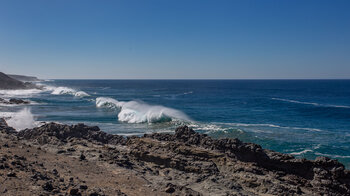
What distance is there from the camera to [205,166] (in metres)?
11.6

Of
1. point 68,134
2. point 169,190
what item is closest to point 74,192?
point 169,190

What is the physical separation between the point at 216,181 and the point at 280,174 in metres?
3.04

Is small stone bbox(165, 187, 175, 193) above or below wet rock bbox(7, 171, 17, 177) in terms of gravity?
below

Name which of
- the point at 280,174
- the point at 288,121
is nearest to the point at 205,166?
the point at 280,174

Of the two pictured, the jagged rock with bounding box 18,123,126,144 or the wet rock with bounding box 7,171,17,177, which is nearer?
the wet rock with bounding box 7,171,17,177

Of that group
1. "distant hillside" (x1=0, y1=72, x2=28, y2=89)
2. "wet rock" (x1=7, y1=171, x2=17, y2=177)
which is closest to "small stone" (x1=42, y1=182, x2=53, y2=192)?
"wet rock" (x1=7, y1=171, x2=17, y2=177)

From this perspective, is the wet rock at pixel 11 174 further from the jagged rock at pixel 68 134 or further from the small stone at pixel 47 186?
the jagged rock at pixel 68 134

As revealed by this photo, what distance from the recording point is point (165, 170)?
39.3 feet

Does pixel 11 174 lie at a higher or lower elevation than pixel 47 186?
higher

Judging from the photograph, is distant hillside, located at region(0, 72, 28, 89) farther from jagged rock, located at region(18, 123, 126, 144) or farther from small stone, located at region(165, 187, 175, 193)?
small stone, located at region(165, 187, 175, 193)

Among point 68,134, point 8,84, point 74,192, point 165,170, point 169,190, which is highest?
point 8,84

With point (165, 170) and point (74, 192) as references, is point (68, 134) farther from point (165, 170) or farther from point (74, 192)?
point (74, 192)

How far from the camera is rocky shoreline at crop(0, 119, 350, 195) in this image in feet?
30.3

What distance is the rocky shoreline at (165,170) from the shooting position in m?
9.24
